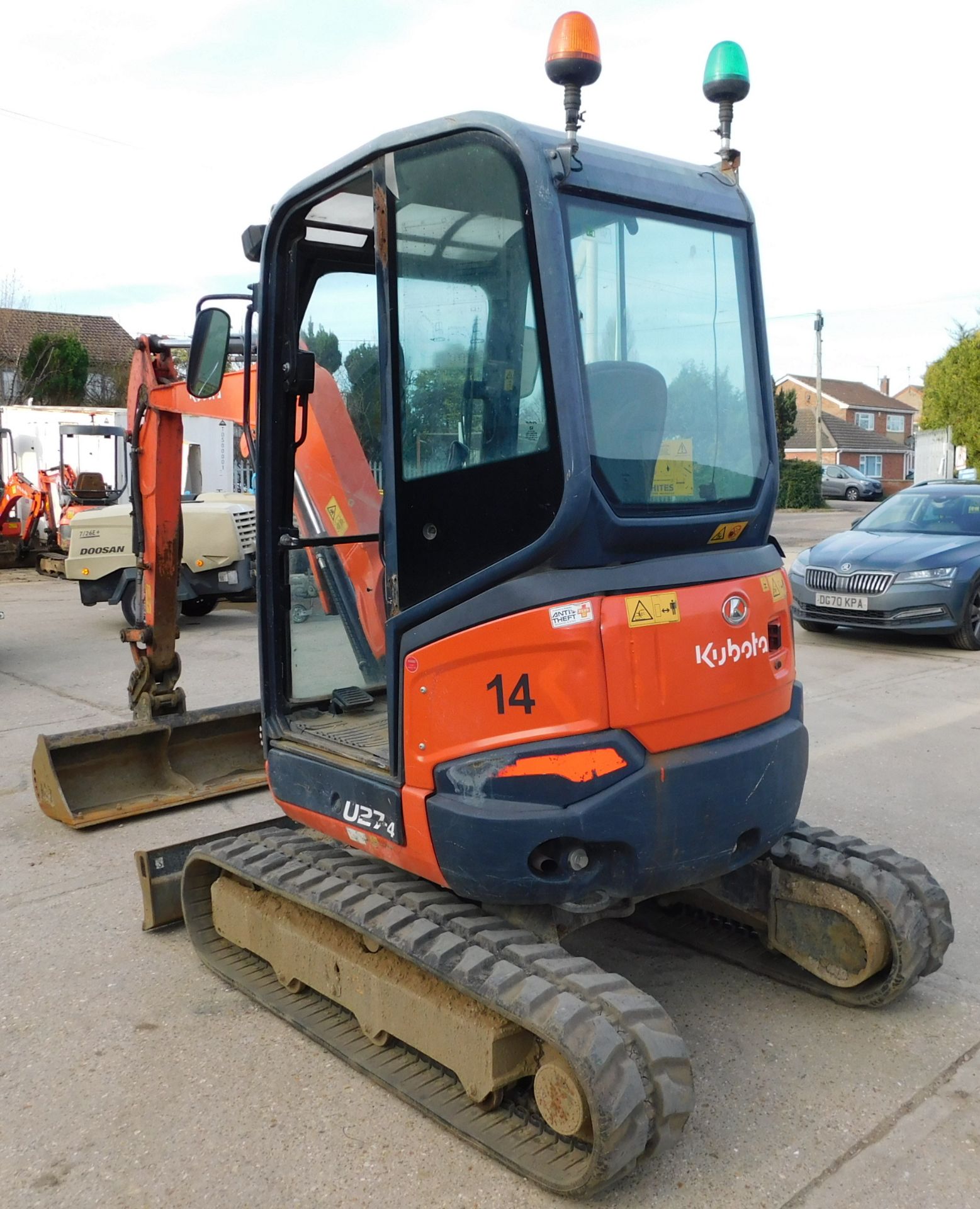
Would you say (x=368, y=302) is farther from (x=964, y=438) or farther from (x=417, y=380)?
(x=964, y=438)

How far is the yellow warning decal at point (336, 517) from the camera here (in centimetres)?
→ 410

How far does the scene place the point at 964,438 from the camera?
29438 mm

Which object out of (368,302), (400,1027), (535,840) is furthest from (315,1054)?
(368,302)

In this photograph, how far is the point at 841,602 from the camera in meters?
10.9

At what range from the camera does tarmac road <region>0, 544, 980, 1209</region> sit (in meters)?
2.87

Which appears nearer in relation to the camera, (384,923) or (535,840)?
(535,840)

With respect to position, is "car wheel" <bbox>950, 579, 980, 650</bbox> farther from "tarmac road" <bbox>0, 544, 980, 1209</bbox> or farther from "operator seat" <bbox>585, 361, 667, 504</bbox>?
"operator seat" <bbox>585, 361, 667, 504</bbox>

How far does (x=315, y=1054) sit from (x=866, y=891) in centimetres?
181

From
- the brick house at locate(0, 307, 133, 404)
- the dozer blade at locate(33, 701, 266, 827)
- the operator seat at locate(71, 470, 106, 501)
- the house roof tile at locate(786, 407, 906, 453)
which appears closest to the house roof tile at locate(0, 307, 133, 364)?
the brick house at locate(0, 307, 133, 404)

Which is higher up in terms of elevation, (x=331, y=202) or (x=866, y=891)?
(x=331, y=202)

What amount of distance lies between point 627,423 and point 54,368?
34284 millimetres

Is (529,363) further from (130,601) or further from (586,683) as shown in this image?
(130,601)

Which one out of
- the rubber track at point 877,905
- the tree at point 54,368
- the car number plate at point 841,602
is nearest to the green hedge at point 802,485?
the tree at point 54,368

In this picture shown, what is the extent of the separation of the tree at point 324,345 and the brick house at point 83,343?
30464mm
